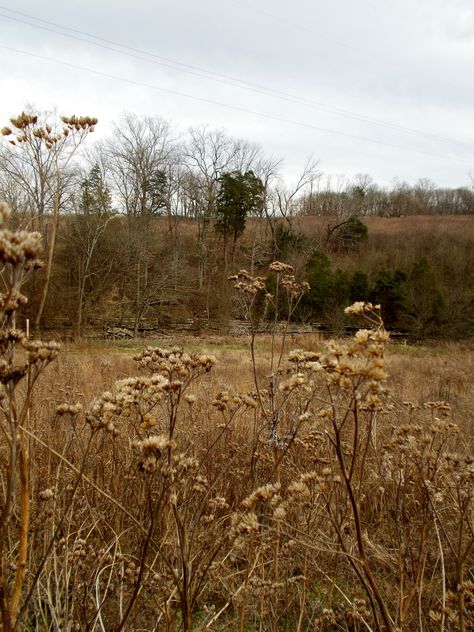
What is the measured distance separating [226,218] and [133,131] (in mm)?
12485

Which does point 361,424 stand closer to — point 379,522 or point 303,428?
point 303,428

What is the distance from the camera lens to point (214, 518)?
2.50m

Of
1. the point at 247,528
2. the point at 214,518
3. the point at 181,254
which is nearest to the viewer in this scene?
the point at 247,528

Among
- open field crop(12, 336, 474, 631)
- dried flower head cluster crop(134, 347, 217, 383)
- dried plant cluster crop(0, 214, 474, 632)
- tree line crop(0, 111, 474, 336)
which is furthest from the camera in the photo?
tree line crop(0, 111, 474, 336)

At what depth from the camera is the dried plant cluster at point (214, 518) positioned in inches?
51.8

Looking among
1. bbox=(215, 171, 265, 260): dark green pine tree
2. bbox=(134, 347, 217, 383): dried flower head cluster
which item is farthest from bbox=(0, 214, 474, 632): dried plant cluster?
bbox=(215, 171, 265, 260): dark green pine tree

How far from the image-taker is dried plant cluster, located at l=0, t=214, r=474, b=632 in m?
1.32

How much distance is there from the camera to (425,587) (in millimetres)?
2520

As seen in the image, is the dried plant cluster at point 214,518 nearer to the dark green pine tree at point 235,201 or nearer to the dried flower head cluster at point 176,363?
the dried flower head cluster at point 176,363

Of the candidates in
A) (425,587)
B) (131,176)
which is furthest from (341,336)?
(425,587)

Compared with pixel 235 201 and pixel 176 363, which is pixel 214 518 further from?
pixel 235 201

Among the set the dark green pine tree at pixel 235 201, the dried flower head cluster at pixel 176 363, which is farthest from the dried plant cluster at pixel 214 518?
the dark green pine tree at pixel 235 201

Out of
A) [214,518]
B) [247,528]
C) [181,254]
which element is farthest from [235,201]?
[247,528]

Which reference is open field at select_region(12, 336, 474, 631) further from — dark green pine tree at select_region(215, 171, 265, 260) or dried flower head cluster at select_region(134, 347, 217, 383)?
dark green pine tree at select_region(215, 171, 265, 260)
